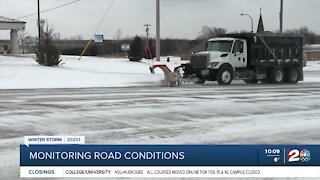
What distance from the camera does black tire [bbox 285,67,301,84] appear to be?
28656 millimetres

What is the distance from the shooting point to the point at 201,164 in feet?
16.6

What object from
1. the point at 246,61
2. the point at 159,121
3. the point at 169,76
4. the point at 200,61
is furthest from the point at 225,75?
the point at 159,121

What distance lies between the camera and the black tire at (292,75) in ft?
94.0

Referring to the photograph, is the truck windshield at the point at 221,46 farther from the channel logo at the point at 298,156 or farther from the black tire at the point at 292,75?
the channel logo at the point at 298,156

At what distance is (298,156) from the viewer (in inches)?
206

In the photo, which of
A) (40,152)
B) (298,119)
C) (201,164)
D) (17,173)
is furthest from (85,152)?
(298,119)

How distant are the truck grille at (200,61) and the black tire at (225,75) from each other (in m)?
0.88

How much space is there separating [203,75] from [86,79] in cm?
645

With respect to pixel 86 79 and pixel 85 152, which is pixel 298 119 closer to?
pixel 85 152

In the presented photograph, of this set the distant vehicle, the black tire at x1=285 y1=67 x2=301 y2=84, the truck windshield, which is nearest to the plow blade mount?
the distant vehicle

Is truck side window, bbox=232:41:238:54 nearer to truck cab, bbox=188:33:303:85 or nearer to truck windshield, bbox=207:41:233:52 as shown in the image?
Result: truck cab, bbox=188:33:303:85

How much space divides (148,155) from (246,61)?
22.5 metres

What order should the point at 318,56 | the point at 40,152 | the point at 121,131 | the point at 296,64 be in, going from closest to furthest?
1. the point at 40,152
2. the point at 121,131
3. the point at 296,64
4. the point at 318,56

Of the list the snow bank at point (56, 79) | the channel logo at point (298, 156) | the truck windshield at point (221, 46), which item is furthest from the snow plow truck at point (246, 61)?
the channel logo at point (298, 156)
